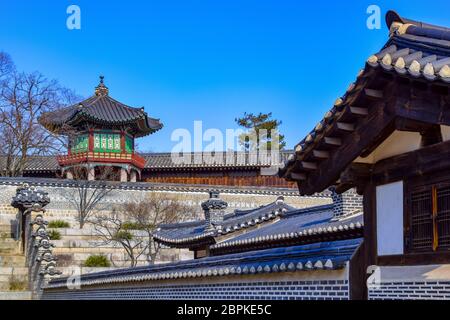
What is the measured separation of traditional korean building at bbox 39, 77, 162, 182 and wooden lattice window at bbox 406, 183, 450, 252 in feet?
121

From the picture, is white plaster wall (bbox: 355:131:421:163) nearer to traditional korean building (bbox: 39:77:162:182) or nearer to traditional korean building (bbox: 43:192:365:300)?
traditional korean building (bbox: 43:192:365:300)

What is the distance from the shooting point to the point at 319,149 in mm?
8352

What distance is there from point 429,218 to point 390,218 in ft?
2.10

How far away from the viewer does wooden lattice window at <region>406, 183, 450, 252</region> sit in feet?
23.7

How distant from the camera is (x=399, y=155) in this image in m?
7.86

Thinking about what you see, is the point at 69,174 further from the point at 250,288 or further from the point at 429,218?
the point at 429,218

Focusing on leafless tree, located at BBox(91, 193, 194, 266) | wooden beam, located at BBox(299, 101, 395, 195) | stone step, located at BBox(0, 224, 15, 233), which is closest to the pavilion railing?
leafless tree, located at BBox(91, 193, 194, 266)

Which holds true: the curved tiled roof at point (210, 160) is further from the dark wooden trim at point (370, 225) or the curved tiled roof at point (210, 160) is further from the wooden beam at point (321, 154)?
the wooden beam at point (321, 154)

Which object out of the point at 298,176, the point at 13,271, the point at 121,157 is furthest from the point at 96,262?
the point at 298,176

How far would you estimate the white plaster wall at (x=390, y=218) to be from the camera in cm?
784

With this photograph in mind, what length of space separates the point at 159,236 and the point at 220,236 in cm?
563

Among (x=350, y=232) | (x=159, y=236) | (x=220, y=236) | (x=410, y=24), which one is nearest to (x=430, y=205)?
(x=410, y=24)

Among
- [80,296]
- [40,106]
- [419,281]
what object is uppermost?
[40,106]

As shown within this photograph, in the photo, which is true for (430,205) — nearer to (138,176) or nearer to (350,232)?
(350,232)
